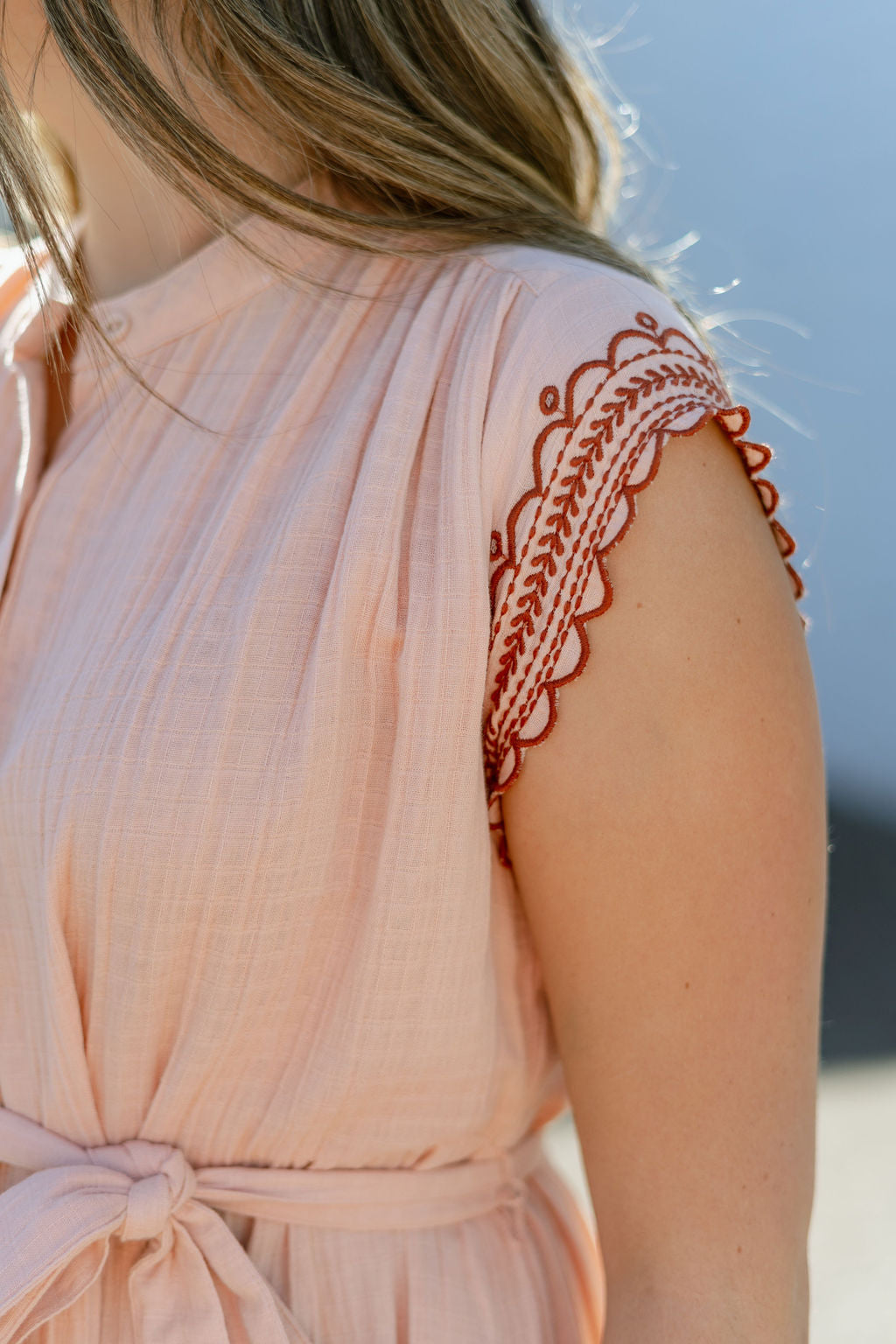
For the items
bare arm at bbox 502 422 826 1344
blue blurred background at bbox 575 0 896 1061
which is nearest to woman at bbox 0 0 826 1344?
bare arm at bbox 502 422 826 1344

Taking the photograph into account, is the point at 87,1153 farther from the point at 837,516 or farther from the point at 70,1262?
the point at 837,516

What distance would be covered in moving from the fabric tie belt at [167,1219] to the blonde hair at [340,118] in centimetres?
61

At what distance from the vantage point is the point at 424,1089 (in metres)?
0.92

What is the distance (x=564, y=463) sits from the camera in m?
0.85

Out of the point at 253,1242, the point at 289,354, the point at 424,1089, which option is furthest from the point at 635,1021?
the point at 289,354

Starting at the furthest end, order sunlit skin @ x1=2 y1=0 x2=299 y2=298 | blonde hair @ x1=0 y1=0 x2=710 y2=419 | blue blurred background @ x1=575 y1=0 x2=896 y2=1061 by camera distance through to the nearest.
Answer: blue blurred background @ x1=575 y1=0 x2=896 y2=1061, sunlit skin @ x1=2 y1=0 x2=299 y2=298, blonde hair @ x1=0 y1=0 x2=710 y2=419

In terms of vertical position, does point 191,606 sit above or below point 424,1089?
above

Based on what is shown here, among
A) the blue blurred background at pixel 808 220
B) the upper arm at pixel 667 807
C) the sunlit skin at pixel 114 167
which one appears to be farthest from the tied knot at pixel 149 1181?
the blue blurred background at pixel 808 220

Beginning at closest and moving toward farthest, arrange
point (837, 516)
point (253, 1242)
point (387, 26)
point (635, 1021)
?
point (635, 1021)
point (253, 1242)
point (387, 26)
point (837, 516)

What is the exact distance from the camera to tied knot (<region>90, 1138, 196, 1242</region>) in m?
0.89

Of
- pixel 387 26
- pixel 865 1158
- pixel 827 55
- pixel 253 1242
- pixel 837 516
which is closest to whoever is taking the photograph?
pixel 253 1242

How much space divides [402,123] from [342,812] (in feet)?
1.83

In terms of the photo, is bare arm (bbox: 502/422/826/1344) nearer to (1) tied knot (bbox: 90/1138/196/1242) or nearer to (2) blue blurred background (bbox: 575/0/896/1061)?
(1) tied knot (bbox: 90/1138/196/1242)

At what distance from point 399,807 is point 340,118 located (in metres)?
0.56
